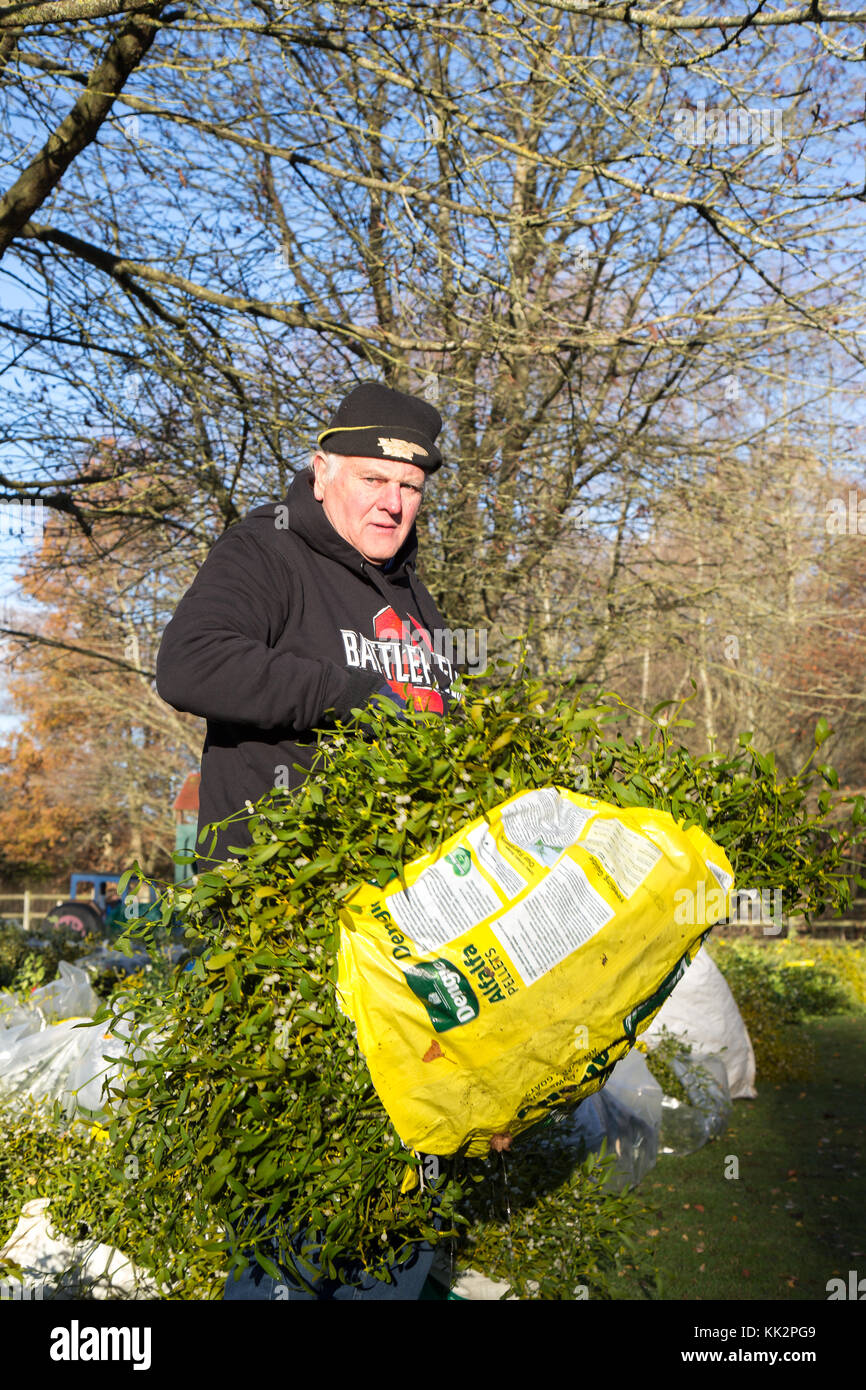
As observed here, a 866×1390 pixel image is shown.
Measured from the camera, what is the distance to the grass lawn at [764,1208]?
412cm

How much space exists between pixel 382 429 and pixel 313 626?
19.0 inches

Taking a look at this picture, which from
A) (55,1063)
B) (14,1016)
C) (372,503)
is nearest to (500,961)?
(372,503)

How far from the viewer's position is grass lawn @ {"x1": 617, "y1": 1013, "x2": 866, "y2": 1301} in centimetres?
412

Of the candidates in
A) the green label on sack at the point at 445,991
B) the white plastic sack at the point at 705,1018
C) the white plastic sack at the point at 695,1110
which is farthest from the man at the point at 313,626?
the white plastic sack at the point at 705,1018

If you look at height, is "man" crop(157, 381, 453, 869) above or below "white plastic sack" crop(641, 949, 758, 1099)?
above

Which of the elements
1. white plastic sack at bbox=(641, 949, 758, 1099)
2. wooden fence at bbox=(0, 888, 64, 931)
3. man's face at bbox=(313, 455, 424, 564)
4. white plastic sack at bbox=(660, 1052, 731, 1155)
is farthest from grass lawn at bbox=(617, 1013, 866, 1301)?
wooden fence at bbox=(0, 888, 64, 931)

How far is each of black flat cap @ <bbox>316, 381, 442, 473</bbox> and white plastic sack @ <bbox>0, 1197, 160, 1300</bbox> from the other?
2096 mm

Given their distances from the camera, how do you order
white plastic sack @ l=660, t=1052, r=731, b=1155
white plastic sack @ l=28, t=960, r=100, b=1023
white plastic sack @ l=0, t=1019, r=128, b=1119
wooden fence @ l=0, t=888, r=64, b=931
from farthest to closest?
wooden fence @ l=0, t=888, r=64, b=931
white plastic sack @ l=660, t=1052, r=731, b=1155
white plastic sack @ l=28, t=960, r=100, b=1023
white plastic sack @ l=0, t=1019, r=128, b=1119

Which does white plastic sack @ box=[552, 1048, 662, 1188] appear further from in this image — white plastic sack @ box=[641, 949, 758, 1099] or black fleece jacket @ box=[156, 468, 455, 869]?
black fleece jacket @ box=[156, 468, 455, 869]

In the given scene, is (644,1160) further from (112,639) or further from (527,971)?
(112,639)

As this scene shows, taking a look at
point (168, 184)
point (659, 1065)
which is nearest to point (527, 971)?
point (659, 1065)

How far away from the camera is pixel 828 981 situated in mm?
12141

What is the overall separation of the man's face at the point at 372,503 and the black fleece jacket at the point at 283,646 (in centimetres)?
4

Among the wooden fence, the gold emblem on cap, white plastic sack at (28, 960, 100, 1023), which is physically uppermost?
the gold emblem on cap
